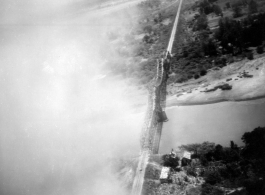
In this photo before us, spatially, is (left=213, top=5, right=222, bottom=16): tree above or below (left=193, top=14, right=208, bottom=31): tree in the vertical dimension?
above

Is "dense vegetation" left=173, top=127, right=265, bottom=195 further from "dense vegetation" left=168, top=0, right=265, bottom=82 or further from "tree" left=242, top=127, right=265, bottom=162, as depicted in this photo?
"dense vegetation" left=168, top=0, right=265, bottom=82

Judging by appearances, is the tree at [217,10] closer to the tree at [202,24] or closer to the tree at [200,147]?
the tree at [202,24]

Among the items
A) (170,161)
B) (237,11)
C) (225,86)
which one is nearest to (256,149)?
(170,161)

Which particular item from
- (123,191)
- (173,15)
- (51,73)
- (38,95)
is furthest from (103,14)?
(123,191)

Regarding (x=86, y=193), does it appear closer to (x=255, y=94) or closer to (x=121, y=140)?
(x=121, y=140)

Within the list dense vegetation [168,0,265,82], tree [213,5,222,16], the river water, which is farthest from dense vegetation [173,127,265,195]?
tree [213,5,222,16]
